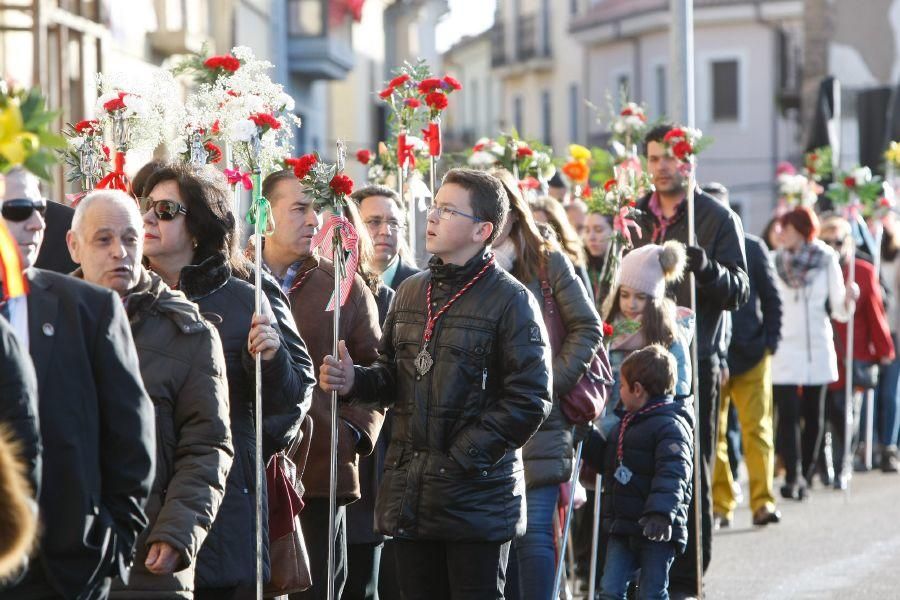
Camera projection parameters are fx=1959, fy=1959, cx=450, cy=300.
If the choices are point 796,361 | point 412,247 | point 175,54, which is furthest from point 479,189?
point 175,54

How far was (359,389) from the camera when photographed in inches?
255

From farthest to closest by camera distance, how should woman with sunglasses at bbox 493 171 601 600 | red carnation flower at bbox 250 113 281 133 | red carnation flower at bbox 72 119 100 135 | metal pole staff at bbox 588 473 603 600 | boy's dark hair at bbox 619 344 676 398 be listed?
1. metal pole staff at bbox 588 473 603 600
2. boy's dark hair at bbox 619 344 676 398
3. red carnation flower at bbox 72 119 100 135
4. woman with sunglasses at bbox 493 171 601 600
5. red carnation flower at bbox 250 113 281 133

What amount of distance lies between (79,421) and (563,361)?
3511 millimetres

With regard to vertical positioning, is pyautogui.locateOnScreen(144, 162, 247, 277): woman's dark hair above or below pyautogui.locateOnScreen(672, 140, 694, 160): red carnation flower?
below

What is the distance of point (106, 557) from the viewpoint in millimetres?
4551

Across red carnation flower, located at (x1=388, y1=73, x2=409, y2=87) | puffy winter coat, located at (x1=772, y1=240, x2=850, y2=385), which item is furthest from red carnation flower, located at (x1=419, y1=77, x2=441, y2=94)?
puffy winter coat, located at (x1=772, y1=240, x2=850, y2=385)

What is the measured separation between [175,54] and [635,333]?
56.4ft

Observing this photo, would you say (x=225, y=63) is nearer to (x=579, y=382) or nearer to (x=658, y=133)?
(x=579, y=382)

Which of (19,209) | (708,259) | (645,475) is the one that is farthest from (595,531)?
(19,209)

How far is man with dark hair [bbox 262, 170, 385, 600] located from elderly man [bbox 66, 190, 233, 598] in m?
1.91

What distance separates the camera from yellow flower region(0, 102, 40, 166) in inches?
134

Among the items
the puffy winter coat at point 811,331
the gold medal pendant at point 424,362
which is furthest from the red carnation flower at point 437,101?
the puffy winter coat at point 811,331

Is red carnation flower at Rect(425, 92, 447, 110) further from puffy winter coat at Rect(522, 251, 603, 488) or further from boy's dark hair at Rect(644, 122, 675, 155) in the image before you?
puffy winter coat at Rect(522, 251, 603, 488)

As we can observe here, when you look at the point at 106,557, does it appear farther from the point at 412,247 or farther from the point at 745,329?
the point at 745,329
